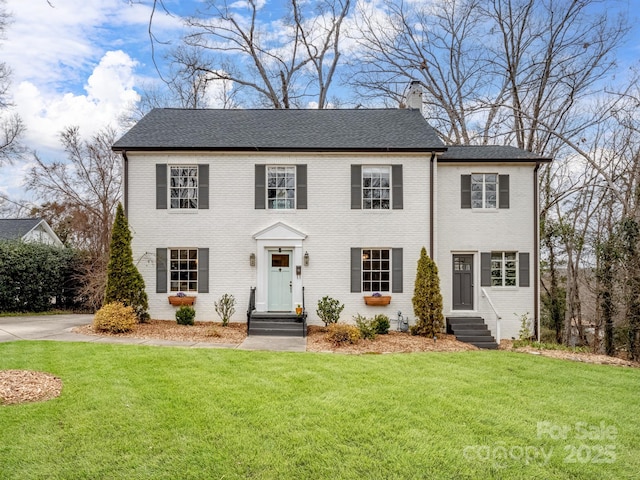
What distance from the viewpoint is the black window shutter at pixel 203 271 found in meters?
12.1

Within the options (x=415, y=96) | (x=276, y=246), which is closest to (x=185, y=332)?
(x=276, y=246)

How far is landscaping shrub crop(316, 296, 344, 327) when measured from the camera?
1155 cm

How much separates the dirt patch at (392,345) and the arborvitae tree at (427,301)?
34cm

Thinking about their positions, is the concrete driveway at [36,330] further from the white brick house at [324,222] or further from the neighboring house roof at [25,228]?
the neighboring house roof at [25,228]

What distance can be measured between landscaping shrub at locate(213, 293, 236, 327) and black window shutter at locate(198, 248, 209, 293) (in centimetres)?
59

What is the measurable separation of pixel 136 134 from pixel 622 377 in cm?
1430

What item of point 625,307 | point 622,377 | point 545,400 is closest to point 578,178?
point 625,307

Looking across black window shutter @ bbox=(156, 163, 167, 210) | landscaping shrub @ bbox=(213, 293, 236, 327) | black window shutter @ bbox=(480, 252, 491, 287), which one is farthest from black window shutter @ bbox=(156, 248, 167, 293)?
black window shutter @ bbox=(480, 252, 491, 287)

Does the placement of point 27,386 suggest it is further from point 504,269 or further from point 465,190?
point 504,269

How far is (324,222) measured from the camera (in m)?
12.2

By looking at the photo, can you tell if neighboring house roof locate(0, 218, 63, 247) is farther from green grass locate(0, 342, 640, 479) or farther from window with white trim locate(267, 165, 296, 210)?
green grass locate(0, 342, 640, 479)

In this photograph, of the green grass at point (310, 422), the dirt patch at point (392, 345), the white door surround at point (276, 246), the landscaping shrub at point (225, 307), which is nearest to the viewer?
the green grass at point (310, 422)

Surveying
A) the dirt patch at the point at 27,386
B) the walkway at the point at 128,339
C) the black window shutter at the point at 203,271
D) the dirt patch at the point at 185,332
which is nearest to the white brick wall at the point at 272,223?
the black window shutter at the point at 203,271

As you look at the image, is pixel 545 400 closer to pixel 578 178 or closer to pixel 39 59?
pixel 39 59
